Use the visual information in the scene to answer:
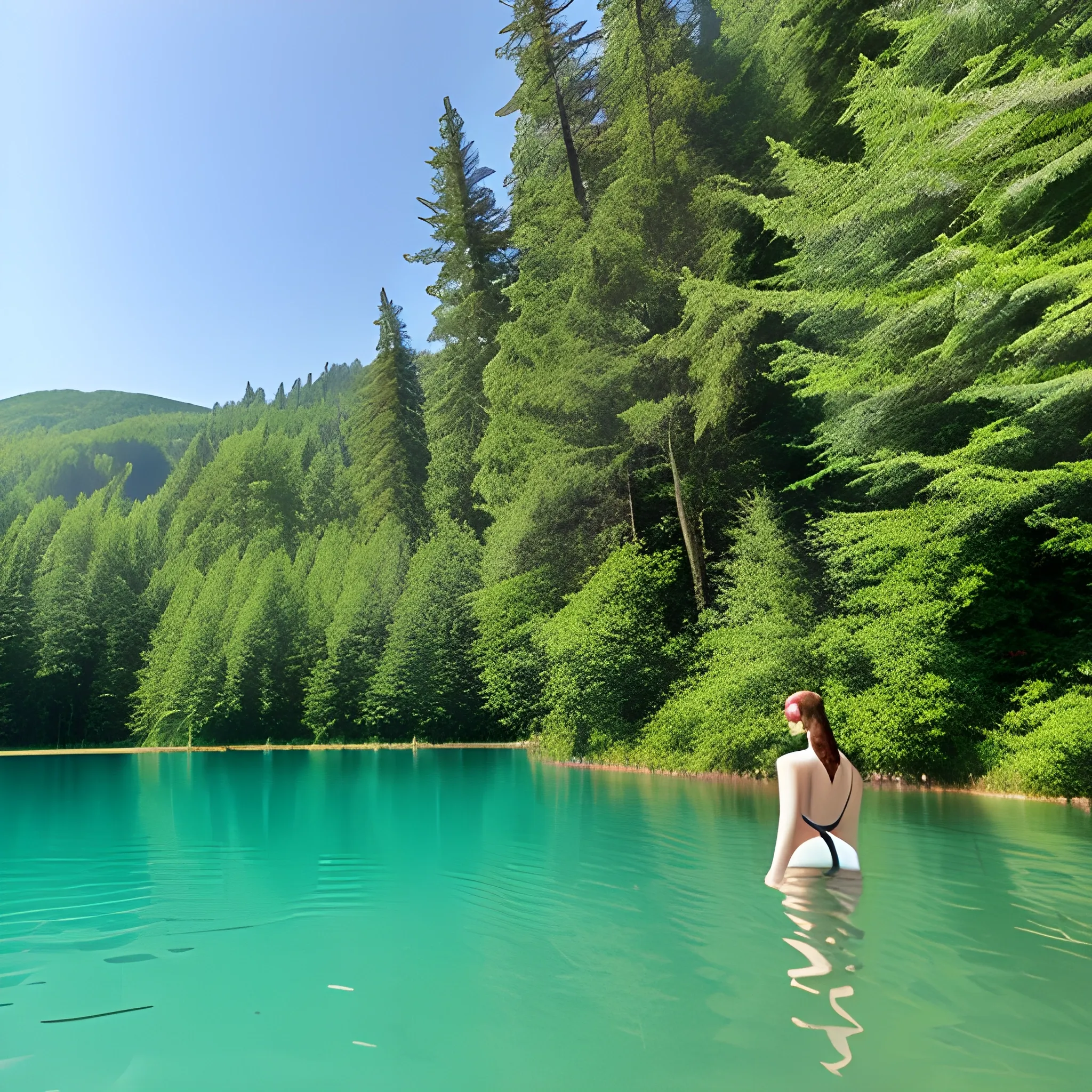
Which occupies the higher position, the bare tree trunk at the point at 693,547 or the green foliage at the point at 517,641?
the bare tree trunk at the point at 693,547

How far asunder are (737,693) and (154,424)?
84.4m

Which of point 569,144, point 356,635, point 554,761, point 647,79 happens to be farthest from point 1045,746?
point 356,635

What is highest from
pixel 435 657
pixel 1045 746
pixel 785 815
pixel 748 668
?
pixel 435 657

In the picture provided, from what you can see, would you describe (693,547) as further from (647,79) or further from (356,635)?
(356,635)

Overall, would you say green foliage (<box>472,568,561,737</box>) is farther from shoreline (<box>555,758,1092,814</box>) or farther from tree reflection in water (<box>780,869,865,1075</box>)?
tree reflection in water (<box>780,869,865,1075</box>)

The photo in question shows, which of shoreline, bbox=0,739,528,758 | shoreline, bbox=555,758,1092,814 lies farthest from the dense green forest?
shoreline, bbox=0,739,528,758

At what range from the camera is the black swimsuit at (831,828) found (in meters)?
3.79

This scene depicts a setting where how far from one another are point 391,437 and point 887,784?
77.1ft

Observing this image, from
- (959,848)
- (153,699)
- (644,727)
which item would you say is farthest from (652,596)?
(153,699)

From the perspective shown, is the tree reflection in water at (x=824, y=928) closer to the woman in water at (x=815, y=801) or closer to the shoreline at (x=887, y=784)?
the woman in water at (x=815, y=801)

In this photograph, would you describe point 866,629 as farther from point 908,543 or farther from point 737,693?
point 737,693

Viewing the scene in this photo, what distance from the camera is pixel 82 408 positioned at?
110 meters

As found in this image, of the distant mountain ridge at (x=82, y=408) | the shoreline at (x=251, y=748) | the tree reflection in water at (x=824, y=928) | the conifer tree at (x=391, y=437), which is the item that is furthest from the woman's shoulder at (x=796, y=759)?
the distant mountain ridge at (x=82, y=408)

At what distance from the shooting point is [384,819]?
9156mm
